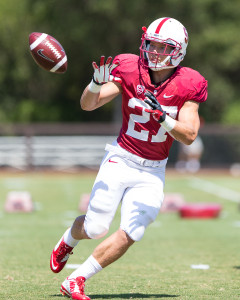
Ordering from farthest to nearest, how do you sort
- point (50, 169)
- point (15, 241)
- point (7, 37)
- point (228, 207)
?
point (7, 37) < point (50, 169) < point (228, 207) < point (15, 241)

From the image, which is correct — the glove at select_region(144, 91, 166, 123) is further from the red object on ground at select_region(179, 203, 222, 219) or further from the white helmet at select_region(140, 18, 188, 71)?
the red object on ground at select_region(179, 203, 222, 219)

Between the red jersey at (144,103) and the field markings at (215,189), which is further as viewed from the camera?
the field markings at (215,189)

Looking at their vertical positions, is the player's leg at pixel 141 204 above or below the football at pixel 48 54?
below

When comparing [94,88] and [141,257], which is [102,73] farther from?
[141,257]

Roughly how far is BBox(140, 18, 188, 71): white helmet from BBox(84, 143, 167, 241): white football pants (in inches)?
27.8

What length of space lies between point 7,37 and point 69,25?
4090 mm

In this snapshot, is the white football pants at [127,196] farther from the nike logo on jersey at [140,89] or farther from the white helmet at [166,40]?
the white helmet at [166,40]

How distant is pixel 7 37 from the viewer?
31.1 meters

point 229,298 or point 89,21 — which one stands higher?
point 229,298

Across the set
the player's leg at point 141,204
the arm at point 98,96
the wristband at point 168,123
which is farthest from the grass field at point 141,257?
the arm at point 98,96

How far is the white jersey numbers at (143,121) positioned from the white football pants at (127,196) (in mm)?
159

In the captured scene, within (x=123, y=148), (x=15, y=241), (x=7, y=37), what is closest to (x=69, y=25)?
(x=7, y=37)

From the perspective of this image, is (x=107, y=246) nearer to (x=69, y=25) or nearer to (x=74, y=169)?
(x=74, y=169)

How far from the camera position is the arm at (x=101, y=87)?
5.13 meters
